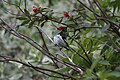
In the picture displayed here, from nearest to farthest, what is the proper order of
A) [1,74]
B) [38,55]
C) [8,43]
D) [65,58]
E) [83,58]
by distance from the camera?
[83,58] → [65,58] → [38,55] → [1,74] → [8,43]

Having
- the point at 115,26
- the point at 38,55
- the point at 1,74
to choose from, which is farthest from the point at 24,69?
the point at 115,26

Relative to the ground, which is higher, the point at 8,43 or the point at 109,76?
the point at 8,43

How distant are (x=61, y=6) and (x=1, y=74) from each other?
91cm

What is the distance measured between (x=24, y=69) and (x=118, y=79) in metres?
2.05

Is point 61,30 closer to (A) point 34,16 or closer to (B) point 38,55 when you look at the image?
(A) point 34,16

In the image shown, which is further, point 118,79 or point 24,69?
point 24,69

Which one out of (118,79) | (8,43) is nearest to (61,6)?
(8,43)

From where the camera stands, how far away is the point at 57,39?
3.46 ft

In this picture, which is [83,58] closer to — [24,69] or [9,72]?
[24,69]

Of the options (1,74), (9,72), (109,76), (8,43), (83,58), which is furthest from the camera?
(8,43)

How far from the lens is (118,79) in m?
0.89

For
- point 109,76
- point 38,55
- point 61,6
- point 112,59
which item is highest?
point 61,6

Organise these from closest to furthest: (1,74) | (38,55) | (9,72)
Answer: (38,55)
(1,74)
(9,72)

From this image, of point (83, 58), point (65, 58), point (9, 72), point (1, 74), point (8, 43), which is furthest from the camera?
point (8, 43)
